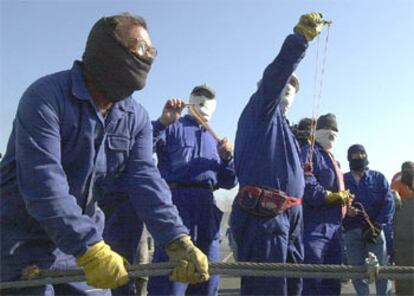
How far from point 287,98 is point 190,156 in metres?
1.11

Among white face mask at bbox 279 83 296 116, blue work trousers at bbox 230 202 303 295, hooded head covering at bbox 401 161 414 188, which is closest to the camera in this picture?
blue work trousers at bbox 230 202 303 295

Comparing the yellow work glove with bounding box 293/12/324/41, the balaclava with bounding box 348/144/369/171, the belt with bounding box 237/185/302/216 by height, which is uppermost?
the yellow work glove with bounding box 293/12/324/41

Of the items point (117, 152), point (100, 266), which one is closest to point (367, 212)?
point (117, 152)

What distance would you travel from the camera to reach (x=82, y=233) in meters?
2.31

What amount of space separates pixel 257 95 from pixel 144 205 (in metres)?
1.34

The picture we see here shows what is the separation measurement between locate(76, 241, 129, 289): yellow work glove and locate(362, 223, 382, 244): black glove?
14.1ft

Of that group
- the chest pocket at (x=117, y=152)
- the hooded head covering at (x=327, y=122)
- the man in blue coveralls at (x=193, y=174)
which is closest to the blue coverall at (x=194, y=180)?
the man in blue coveralls at (x=193, y=174)

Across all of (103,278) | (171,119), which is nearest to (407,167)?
(171,119)

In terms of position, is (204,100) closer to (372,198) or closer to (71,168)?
(372,198)

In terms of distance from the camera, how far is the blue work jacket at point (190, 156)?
4832mm

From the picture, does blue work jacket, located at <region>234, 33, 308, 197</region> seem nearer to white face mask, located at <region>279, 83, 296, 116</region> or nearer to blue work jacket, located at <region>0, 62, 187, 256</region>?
white face mask, located at <region>279, 83, 296, 116</region>

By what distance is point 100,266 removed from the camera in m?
2.31

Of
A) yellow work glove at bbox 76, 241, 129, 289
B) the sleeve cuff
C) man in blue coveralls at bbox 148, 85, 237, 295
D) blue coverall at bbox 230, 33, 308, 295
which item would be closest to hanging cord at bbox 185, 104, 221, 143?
man in blue coveralls at bbox 148, 85, 237, 295

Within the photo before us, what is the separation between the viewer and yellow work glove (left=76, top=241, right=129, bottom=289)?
7.59 feet
